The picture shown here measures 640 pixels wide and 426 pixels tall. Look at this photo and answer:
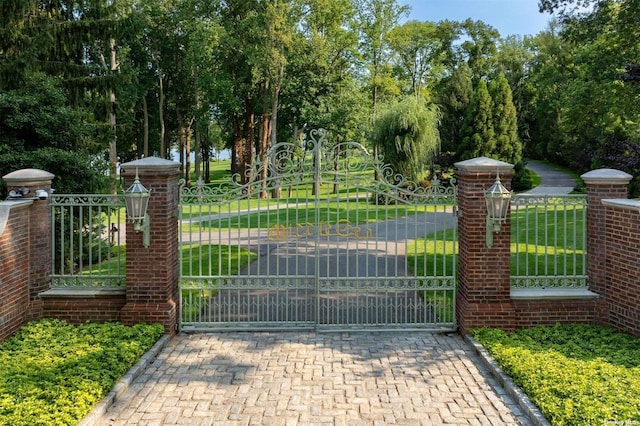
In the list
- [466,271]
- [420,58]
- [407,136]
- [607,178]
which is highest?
[420,58]

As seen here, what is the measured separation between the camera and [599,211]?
7152mm

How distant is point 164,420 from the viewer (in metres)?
4.70

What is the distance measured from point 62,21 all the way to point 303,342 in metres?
11.2

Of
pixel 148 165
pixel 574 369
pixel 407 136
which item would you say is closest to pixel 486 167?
pixel 574 369

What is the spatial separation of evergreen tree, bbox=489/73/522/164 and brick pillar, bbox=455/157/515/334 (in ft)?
76.4

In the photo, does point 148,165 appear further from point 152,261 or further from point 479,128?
point 479,128

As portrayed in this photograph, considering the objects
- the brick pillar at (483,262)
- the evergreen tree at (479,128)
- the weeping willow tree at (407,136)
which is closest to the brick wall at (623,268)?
the brick pillar at (483,262)

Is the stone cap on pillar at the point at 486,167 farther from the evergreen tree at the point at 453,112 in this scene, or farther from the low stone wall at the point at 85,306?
the evergreen tree at the point at 453,112

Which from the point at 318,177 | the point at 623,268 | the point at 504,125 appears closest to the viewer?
the point at 623,268

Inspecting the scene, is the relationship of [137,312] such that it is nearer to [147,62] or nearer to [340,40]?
[340,40]

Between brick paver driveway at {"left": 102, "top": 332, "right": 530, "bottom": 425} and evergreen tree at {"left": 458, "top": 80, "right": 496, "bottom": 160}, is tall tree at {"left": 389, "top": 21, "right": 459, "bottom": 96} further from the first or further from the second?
brick paver driveway at {"left": 102, "top": 332, "right": 530, "bottom": 425}

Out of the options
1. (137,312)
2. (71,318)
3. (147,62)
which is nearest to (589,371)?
(137,312)

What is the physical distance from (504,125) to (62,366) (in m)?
27.5

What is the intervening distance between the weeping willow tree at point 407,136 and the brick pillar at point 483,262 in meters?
16.1
